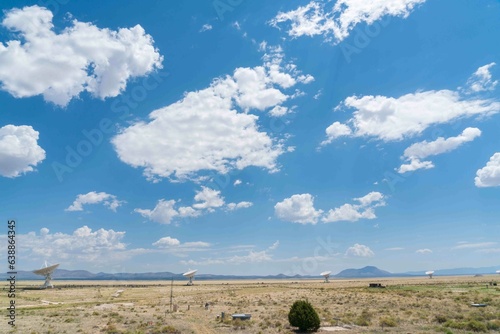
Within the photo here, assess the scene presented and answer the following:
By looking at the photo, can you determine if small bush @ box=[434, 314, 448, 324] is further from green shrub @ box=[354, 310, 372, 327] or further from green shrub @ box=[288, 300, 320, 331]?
green shrub @ box=[288, 300, 320, 331]

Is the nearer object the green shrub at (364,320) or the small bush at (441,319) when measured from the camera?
the green shrub at (364,320)

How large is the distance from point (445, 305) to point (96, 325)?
3958 cm

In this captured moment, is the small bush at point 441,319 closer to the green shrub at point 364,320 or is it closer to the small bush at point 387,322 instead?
the small bush at point 387,322

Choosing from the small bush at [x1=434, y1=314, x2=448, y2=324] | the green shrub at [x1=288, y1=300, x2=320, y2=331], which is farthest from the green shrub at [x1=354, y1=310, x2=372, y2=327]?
the small bush at [x1=434, y1=314, x2=448, y2=324]

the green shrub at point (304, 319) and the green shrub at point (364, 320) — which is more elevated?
the green shrub at point (304, 319)

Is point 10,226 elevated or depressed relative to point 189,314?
elevated

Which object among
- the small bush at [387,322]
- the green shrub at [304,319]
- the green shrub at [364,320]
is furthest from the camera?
the green shrub at [364,320]

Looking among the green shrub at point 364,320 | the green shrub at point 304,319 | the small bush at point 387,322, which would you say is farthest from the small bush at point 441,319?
the green shrub at point 304,319

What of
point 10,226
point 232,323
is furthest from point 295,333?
point 10,226

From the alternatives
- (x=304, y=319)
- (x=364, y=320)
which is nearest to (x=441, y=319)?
(x=364, y=320)

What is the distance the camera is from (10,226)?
2772 centimetres

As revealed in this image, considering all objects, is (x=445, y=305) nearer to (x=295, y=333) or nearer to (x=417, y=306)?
(x=417, y=306)

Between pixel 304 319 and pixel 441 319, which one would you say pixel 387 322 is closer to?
pixel 441 319

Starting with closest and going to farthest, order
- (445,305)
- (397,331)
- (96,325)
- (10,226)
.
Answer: (10,226) < (397,331) < (96,325) < (445,305)
